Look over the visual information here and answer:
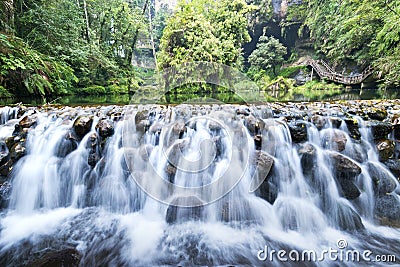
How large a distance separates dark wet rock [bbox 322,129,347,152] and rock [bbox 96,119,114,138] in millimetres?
3455

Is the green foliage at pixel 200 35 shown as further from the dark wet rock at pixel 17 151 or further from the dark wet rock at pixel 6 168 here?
the dark wet rock at pixel 6 168

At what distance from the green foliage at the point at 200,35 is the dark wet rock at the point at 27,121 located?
10.2 m

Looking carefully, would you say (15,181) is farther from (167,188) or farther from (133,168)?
(167,188)

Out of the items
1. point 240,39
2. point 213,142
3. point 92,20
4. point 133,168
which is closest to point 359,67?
point 240,39

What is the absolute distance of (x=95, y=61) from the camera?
10.7 m

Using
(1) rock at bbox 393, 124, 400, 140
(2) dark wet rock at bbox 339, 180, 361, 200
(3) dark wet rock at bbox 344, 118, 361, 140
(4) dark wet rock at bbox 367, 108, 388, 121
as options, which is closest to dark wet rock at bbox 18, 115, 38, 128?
(2) dark wet rock at bbox 339, 180, 361, 200

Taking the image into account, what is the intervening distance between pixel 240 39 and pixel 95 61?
1083 centimetres

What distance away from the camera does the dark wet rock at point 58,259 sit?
6.07ft

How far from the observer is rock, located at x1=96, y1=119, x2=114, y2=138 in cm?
335

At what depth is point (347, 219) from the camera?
2.50 meters

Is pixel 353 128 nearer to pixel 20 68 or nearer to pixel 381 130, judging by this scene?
pixel 381 130

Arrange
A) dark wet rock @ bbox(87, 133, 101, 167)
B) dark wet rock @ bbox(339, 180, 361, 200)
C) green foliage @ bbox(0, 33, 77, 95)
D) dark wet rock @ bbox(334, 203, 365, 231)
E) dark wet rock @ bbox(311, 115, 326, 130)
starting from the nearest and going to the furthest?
1. dark wet rock @ bbox(334, 203, 365, 231)
2. dark wet rock @ bbox(339, 180, 361, 200)
3. dark wet rock @ bbox(87, 133, 101, 167)
4. dark wet rock @ bbox(311, 115, 326, 130)
5. green foliage @ bbox(0, 33, 77, 95)

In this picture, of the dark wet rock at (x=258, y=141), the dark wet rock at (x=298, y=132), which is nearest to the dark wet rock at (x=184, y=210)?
the dark wet rock at (x=258, y=141)

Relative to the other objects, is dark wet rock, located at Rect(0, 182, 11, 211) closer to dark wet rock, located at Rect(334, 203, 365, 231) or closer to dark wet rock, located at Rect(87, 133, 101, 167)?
dark wet rock, located at Rect(87, 133, 101, 167)
